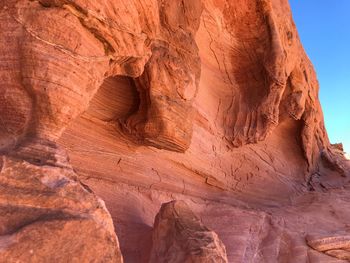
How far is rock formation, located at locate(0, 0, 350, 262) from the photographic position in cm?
194

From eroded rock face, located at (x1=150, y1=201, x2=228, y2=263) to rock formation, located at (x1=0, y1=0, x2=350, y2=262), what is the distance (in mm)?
36

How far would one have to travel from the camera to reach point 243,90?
5703 mm

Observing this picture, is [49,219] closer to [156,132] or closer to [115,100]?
[156,132]

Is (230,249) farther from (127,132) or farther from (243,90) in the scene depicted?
(243,90)

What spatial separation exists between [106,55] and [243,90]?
335cm

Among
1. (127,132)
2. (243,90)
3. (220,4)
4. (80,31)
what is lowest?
(127,132)

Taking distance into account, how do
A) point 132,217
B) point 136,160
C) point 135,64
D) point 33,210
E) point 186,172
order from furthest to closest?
point 186,172
point 136,160
point 132,217
point 135,64
point 33,210

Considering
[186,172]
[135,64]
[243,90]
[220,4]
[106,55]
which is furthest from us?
[243,90]

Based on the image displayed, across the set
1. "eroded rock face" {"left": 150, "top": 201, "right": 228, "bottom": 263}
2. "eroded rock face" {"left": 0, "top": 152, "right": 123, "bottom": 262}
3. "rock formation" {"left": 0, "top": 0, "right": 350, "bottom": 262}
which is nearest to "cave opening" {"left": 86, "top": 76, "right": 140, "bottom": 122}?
"rock formation" {"left": 0, "top": 0, "right": 350, "bottom": 262}

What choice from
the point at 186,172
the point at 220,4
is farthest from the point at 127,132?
the point at 220,4

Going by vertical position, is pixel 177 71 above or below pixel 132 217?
above

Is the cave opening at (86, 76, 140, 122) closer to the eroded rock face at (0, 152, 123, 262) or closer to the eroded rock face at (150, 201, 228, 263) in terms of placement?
the eroded rock face at (150, 201, 228, 263)

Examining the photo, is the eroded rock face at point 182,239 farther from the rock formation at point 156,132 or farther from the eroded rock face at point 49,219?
the eroded rock face at point 49,219

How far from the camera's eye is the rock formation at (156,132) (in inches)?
76.5
